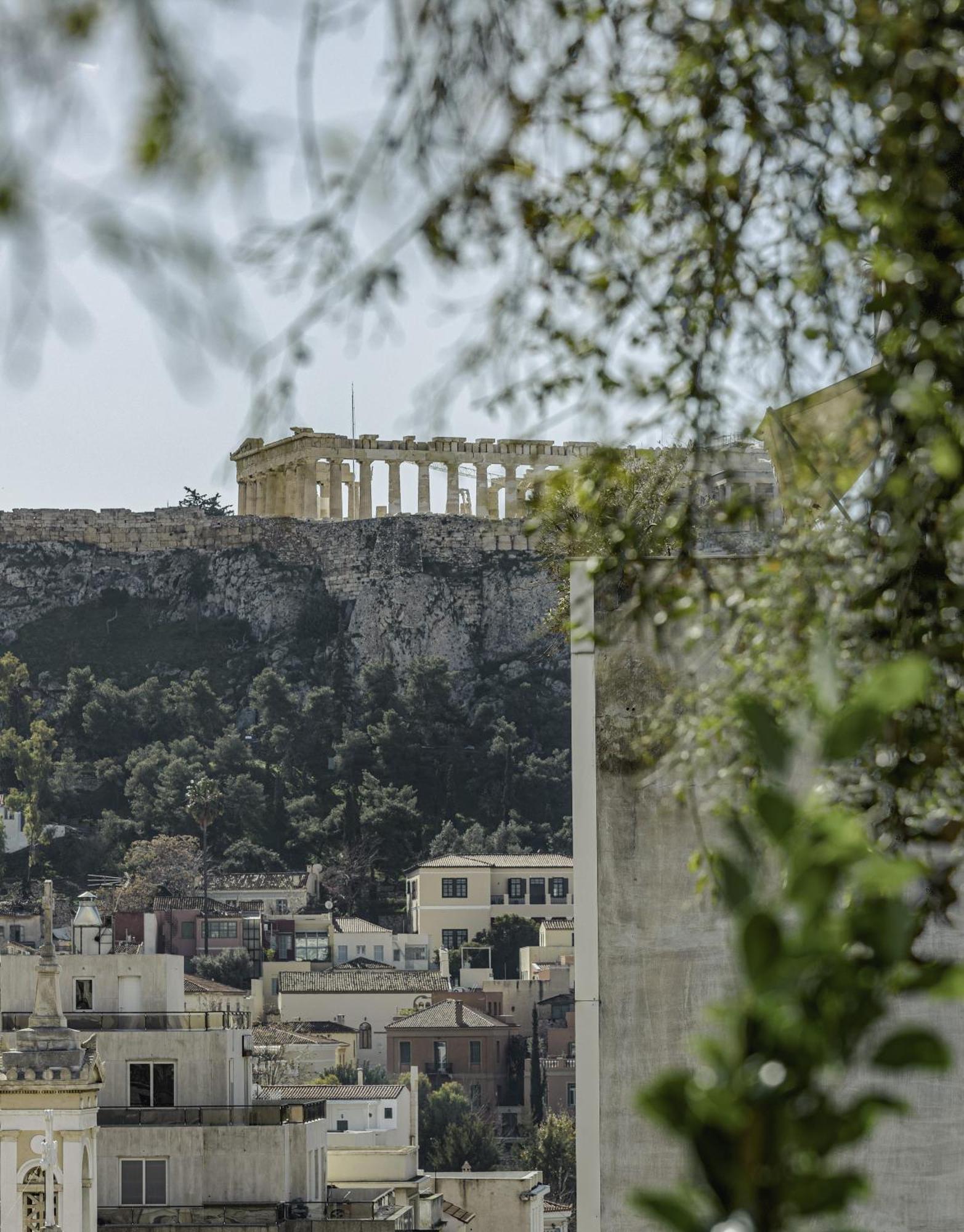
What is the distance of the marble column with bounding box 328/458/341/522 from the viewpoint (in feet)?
222

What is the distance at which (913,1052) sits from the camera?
1140mm

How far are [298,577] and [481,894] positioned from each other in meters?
15.1

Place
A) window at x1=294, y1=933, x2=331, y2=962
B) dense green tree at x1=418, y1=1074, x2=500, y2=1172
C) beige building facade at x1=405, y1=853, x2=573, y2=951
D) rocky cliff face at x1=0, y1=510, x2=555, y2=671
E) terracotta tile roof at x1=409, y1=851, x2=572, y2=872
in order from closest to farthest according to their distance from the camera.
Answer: dense green tree at x1=418, y1=1074, x2=500, y2=1172, window at x1=294, y1=933, x2=331, y2=962, beige building facade at x1=405, y1=853, x2=573, y2=951, terracotta tile roof at x1=409, y1=851, x2=572, y2=872, rocky cliff face at x1=0, y1=510, x2=555, y2=671

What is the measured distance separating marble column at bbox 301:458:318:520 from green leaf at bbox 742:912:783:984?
6690 centimetres

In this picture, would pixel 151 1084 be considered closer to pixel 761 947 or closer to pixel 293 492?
pixel 761 947

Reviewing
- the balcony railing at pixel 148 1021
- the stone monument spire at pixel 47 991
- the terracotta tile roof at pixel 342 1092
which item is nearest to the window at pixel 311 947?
the terracotta tile roof at pixel 342 1092

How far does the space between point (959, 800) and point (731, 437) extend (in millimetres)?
528

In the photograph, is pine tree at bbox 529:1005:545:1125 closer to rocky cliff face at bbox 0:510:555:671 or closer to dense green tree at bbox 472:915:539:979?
dense green tree at bbox 472:915:539:979

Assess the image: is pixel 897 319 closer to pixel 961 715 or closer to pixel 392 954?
pixel 961 715

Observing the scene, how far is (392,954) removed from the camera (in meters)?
53.2

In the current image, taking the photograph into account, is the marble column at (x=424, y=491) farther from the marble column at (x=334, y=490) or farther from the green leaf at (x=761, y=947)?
the green leaf at (x=761, y=947)

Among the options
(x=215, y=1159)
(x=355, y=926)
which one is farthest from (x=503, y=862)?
(x=215, y=1159)

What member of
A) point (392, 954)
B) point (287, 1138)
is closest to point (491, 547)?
point (392, 954)

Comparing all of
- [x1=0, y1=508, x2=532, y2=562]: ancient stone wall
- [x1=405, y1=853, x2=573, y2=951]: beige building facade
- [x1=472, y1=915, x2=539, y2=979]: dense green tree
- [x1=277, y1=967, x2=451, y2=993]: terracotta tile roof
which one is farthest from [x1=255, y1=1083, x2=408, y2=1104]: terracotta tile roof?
[x1=0, y1=508, x2=532, y2=562]: ancient stone wall
